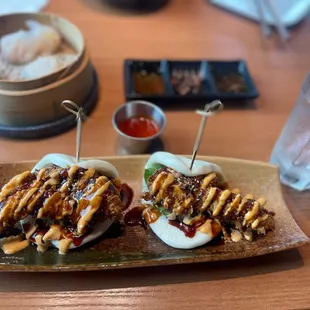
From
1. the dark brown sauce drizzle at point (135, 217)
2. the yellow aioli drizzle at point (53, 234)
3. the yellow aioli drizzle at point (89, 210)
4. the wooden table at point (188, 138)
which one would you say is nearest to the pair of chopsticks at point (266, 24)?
the wooden table at point (188, 138)

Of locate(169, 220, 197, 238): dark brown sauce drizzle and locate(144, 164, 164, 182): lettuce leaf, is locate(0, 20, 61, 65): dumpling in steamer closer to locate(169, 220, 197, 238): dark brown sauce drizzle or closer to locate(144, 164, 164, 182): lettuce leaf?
locate(144, 164, 164, 182): lettuce leaf

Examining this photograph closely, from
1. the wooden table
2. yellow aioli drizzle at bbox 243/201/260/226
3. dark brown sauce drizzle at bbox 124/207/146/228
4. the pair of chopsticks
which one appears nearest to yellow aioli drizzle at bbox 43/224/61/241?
the wooden table

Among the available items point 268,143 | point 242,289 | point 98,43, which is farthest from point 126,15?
point 242,289

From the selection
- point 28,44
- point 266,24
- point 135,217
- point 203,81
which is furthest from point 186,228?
point 266,24

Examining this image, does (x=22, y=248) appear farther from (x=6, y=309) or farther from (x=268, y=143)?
(x=268, y=143)

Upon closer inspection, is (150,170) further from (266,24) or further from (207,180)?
(266,24)

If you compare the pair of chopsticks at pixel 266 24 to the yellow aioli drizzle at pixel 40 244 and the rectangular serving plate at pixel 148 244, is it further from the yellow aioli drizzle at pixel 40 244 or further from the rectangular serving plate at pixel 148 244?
the yellow aioli drizzle at pixel 40 244
